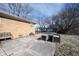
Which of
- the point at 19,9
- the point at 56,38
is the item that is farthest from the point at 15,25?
the point at 56,38

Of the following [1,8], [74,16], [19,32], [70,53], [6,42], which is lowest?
[70,53]

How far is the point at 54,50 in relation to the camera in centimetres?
247

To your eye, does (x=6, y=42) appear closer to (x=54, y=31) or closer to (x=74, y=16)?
(x=54, y=31)

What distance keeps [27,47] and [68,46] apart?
91cm

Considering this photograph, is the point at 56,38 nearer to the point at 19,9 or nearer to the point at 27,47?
the point at 27,47

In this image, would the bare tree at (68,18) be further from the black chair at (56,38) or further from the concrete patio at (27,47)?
the concrete patio at (27,47)

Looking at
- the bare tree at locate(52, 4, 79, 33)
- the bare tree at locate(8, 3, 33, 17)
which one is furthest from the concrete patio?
the bare tree at locate(8, 3, 33, 17)

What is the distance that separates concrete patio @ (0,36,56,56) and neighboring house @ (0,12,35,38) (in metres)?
0.16

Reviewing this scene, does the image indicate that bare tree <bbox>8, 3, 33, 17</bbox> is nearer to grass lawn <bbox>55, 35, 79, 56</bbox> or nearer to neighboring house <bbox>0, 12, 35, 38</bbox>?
neighboring house <bbox>0, 12, 35, 38</bbox>

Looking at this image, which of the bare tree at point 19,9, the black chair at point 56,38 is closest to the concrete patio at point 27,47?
the black chair at point 56,38

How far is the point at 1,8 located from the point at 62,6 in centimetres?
133

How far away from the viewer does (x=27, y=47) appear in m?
2.51

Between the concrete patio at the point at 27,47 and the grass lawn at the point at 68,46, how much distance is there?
157 mm

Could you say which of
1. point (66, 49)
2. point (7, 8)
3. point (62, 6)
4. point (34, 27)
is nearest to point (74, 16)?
point (62, 6)
